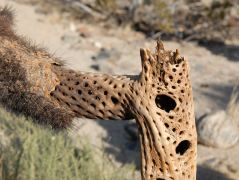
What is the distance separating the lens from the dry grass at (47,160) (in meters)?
4.69

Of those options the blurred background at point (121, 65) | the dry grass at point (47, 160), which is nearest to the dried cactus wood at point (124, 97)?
the dry grass at point (47, 160)

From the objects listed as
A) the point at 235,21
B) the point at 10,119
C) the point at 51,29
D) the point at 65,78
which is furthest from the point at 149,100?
the point at 235,21

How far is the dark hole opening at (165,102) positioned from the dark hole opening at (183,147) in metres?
0.15

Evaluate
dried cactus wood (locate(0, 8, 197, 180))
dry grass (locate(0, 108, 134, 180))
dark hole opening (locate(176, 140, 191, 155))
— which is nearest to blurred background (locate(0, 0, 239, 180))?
dry grass (locate(0, 108, 134, 180))

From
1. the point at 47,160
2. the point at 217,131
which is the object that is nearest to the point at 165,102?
the point at 47,160

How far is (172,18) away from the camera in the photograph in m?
11.9

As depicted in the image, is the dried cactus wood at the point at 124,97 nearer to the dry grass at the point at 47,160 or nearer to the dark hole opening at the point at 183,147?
the dark hole opening at the point at 183,147

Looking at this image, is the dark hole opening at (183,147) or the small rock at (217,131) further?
the small rock at (217,131)

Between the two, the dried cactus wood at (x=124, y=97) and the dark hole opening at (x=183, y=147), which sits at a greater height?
the dried cactus wood at (x=124, y=97)

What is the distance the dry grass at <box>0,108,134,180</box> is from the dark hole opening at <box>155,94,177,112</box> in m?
2.20

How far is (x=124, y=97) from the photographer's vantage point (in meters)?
2.40

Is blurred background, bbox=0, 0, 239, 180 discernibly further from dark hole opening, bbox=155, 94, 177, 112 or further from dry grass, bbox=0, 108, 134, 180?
dark hole opening, bbox=155, 94, 177, 112

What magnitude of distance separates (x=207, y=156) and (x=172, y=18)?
4.88m

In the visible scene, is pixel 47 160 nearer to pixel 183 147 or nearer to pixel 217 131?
pixel 183 147
